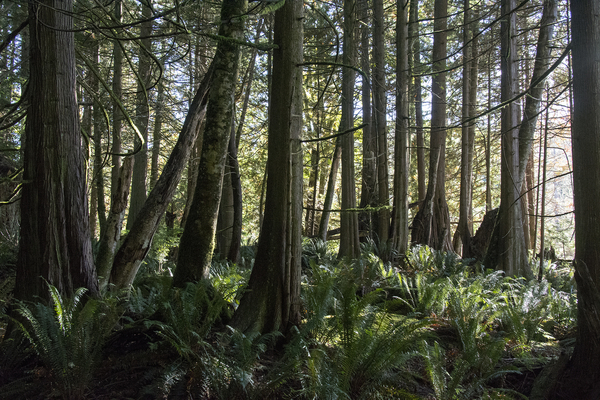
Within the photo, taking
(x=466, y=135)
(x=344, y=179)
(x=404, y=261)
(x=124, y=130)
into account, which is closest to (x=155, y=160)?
(x=124, y=130)

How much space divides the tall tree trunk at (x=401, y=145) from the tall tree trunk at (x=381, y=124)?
60cm

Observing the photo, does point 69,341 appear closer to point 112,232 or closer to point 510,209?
point 112,232

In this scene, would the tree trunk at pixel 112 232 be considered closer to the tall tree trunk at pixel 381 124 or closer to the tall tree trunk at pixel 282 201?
the tall tree trunk at pixel 282 201

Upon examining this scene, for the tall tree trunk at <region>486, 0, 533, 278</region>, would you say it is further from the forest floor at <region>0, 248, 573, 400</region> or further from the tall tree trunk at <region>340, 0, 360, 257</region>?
the forest floor at <region>0, 248, 573, 400</region>

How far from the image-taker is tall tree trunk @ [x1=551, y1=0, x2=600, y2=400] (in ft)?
9.89

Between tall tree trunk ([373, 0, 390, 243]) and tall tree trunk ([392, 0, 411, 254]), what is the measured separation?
1.98 feet

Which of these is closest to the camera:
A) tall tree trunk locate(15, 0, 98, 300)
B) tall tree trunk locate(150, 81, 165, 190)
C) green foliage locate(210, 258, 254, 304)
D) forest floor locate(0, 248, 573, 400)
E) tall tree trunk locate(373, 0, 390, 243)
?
forest floor locate(0, 248, 573, 400)

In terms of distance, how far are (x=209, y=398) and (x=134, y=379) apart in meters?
0.71

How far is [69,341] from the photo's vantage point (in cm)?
293

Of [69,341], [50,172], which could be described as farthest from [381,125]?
[69,341]

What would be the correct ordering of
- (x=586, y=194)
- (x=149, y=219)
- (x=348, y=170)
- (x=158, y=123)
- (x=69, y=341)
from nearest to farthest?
1. (x=69, y=341)
2. (x=586, y=194)
3. (x=149, y=219)
4. (x=348, y=170)
5. (x=158, y=123)

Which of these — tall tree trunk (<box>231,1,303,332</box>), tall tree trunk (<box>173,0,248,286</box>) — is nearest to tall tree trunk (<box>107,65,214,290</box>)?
tall tree trunk (<box>173,0,248,286</box>)

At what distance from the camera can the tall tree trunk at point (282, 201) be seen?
371 cm

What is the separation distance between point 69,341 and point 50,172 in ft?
5.55
